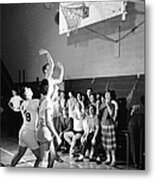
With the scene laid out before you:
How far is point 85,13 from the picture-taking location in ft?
6.05

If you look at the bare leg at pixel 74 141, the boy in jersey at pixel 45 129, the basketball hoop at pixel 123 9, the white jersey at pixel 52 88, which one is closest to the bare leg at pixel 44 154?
the boy in jersey at pixel 45 129

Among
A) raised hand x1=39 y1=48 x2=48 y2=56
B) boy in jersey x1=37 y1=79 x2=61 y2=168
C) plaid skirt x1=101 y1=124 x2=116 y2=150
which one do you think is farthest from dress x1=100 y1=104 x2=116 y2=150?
raised hand x1=39 y1=48 x2=48 y2=56

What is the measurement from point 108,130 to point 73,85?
0.78 ft

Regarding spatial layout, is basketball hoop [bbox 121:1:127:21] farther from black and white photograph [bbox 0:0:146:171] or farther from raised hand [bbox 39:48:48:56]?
raised hand [bbox 39:48:48:56]

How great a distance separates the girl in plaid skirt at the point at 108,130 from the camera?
5.91 feet

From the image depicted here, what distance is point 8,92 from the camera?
1902 mm

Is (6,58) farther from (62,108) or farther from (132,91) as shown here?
(132,91)

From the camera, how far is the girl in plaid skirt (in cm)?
180

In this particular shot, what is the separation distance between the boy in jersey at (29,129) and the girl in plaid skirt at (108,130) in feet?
0.95

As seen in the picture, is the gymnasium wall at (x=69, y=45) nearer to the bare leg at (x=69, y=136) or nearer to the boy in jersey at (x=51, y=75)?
the boy in jersey at (x=51, y=75)

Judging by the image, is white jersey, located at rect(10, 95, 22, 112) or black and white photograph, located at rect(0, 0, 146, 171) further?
white jersey, located at rect(10, 95, 22, 112)

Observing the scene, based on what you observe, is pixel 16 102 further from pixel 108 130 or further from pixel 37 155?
pixel 108 130

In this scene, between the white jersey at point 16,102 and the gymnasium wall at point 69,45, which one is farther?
the white jersey at point 16,102

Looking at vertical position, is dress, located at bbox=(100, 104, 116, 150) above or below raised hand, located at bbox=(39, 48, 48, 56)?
below
